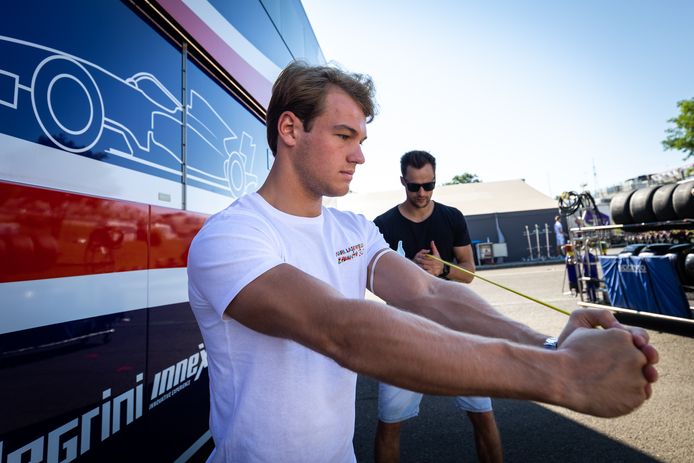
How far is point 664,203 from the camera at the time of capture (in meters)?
6.29

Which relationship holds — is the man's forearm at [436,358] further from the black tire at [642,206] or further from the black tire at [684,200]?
the black tire at [642,206]

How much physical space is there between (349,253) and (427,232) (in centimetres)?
182

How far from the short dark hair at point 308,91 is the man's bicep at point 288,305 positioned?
693 mm

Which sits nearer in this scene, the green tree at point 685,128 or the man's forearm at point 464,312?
the man's forearm at point 464,312

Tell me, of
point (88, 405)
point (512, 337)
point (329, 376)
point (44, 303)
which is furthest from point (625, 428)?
point (44, 303)

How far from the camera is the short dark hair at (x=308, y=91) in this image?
1380mm

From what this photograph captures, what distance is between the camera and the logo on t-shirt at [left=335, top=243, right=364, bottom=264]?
4.72ft

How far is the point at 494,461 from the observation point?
92.1 inches

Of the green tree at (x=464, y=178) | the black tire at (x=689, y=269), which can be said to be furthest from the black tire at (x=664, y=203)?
the green tree at (x=464, y=178)

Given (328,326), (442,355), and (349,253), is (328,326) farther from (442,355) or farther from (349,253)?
(349,253)

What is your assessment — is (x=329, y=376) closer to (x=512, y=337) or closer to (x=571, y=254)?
(x=512, y=337)

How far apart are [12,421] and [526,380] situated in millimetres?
1309

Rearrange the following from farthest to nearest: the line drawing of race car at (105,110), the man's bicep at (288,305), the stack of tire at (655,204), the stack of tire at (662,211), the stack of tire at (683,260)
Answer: the stack of tire at (655,204)
the stack of tire at (662,211)
the stack of tire at (683,260)
the line drawing of race car at (105,110)
the man's bicep at (288,305)

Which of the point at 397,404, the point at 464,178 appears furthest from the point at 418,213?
the point at 464,178
